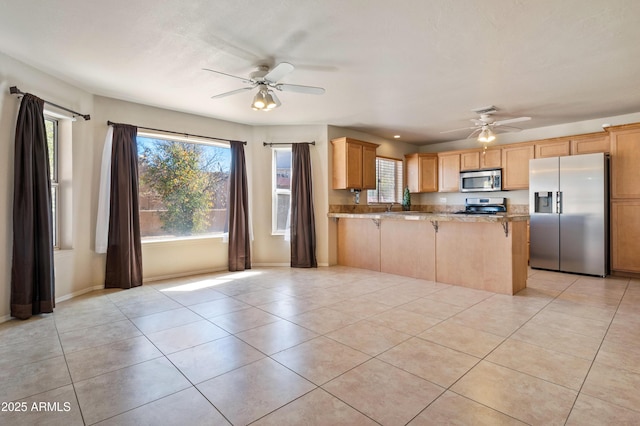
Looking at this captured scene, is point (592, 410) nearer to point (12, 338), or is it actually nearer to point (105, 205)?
point (12, 338)

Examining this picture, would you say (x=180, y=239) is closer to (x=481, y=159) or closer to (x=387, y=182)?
(x=387, y=182)

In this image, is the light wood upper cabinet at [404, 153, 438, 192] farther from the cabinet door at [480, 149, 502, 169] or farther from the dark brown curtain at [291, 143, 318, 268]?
the dark brown curtain at [291, 143, 318, 268]

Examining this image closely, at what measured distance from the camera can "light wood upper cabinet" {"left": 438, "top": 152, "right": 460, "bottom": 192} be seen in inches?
270

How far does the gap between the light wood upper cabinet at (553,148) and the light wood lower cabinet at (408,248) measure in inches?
109

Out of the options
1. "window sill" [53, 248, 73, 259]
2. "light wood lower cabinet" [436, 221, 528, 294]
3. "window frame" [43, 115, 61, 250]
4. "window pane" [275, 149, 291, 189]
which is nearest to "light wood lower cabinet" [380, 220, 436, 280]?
"light wood lower cabinet" [436, 221, 528, 294]

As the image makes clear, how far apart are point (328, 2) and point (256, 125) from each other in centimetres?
369

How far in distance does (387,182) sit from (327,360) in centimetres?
528

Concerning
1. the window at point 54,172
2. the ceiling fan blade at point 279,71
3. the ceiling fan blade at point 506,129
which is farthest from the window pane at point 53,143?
the ceiling fan blade at point 506,129

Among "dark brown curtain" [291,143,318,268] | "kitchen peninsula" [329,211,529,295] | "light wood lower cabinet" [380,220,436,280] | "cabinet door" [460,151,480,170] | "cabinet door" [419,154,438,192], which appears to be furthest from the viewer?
"cabinet door" [419,154,438,192]

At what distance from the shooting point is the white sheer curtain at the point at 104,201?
415 centimetres

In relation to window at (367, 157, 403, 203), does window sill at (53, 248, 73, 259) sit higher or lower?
lower

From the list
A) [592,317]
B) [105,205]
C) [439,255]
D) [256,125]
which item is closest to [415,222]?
[439,255]

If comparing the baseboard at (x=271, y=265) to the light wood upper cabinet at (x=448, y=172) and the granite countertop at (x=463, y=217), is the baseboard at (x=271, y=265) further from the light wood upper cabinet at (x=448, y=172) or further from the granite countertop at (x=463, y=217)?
the light wood upper cabinet at (x=448, y=172)

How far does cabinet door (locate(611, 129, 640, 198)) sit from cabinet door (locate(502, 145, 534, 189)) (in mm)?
1150
